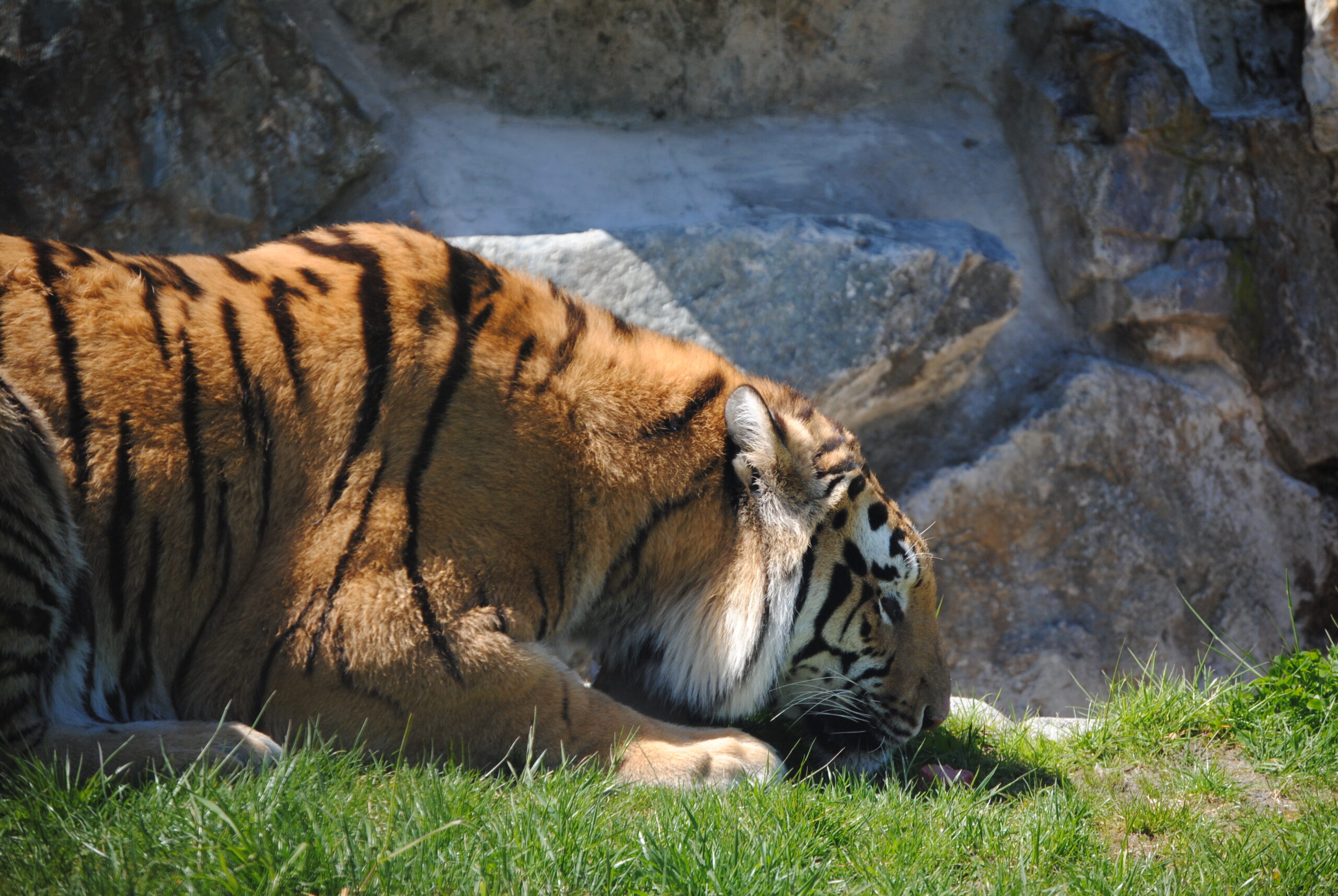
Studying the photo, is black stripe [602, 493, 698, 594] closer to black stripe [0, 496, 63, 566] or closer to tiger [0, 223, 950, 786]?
tiger [0, 223, 950, 786]

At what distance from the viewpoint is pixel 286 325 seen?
2930 millimetres

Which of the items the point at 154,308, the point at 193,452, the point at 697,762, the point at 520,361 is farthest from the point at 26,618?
the point at 697,762

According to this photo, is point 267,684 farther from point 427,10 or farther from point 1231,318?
point 1231,318

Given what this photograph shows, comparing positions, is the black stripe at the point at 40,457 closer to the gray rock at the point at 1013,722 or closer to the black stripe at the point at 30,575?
the black stripe at the point at 30,575

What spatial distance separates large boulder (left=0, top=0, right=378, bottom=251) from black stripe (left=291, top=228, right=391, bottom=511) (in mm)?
2333

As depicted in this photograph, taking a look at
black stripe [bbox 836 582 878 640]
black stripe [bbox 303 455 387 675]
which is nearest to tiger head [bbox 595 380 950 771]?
black stripe [bbox 836 582 878 640]

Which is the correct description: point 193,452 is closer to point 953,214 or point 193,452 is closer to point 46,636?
point 46,636

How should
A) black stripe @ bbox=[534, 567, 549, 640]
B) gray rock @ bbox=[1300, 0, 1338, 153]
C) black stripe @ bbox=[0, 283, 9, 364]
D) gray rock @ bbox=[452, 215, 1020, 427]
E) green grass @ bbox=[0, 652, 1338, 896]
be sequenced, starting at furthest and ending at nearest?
gray rock @ bbox=[1300, 0, 1338, 153], gray rock @ bbox=[452, 215, 1020, 427], black stripe @ bbox=[534, 567, 549, 640], black stripe @ bbox=[0, 283, 9, 364], green grass @ bbox=[0, 652, 1338, 896]

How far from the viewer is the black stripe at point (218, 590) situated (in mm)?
2783

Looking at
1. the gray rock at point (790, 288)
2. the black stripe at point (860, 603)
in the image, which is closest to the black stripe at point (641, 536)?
the black stripe at point (860, 603)

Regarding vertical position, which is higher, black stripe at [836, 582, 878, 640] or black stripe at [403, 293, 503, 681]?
black stripe at [403, 293, 503, 681]

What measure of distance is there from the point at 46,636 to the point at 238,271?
1.11 meters

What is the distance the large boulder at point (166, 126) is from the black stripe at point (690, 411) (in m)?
3.00

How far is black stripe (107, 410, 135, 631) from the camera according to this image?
105 inches
